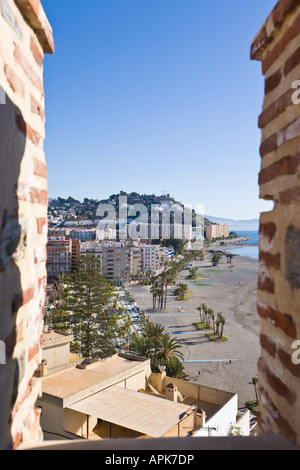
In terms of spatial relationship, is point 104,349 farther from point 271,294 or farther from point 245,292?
point 245,292

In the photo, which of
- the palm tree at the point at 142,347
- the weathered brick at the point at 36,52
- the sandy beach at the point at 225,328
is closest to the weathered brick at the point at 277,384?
the weathered brick at the point at 36,52

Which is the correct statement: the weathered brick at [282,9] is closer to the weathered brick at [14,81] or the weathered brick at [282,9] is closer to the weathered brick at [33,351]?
the weathered brick at [14,81]

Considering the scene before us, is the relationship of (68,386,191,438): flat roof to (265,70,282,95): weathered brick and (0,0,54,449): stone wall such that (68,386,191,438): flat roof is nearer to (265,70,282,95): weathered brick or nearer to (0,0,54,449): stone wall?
(0,0,54,449): stone wall

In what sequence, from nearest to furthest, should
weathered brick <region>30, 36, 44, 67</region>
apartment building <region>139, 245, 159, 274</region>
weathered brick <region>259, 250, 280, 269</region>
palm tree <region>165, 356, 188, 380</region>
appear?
weathered brick <region>259, 250, 280, 269</region> → weathered brick <region>30, 36, 44, 67</region> → palm tree <region>165, 356, 188, 380</region> → apartment building <region>139, 245, 159, 274</region>

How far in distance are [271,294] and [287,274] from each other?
19 cm

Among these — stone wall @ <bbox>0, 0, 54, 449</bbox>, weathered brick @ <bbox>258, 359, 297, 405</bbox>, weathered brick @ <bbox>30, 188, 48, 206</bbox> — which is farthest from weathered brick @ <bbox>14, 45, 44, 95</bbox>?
weathered brick @ <bbox>258, 359, 297, 405</bbox>

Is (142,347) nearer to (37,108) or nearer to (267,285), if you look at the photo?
(267,285)

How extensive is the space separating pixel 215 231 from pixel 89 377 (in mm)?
119097

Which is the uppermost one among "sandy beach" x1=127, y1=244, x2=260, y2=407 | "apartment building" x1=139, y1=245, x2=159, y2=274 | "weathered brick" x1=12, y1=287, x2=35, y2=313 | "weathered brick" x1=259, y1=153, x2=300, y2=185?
"weathered brick" x1=259, y1=153, x2=300, y2=185

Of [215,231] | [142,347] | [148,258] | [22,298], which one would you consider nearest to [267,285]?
[22,298]

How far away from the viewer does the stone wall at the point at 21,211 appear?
1.32m

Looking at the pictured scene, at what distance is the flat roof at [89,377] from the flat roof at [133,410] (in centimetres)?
27

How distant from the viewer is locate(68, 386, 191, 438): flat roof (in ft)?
25.2
